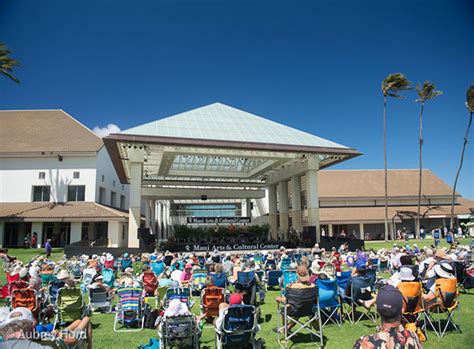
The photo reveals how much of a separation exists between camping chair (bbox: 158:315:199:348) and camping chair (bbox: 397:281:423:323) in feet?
10.1

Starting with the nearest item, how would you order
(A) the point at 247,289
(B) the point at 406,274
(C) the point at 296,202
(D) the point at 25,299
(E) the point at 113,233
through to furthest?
(B) the point at 406,274, (D) the point at 25,299, (A) the point at 247,289, (C) the point at 296,202, (E) the point at 113,233

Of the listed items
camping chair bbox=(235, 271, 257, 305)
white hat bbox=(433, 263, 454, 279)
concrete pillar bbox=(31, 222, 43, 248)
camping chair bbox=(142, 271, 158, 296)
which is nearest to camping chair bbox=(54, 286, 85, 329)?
camping chair bbox=(142, 271, 158, 296)

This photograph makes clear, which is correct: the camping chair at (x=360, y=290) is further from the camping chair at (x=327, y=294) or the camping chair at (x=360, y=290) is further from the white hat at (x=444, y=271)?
the white hat at (x=444, y=271)

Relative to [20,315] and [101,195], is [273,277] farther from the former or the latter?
[101,195]

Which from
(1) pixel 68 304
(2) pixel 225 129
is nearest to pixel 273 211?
(2) pixel 225 129

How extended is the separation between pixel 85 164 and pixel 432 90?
38160 millimetres

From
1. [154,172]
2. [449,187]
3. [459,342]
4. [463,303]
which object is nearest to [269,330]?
[459,342]

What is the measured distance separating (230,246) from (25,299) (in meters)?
18.1

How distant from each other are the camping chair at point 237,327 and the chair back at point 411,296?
225 centimetres

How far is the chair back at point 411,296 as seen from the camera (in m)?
4.99

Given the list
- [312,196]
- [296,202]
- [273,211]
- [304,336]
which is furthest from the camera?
[273,211]

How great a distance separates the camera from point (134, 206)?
2073 centimetres

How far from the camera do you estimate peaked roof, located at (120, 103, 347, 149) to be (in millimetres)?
20609

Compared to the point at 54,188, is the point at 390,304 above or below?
below
